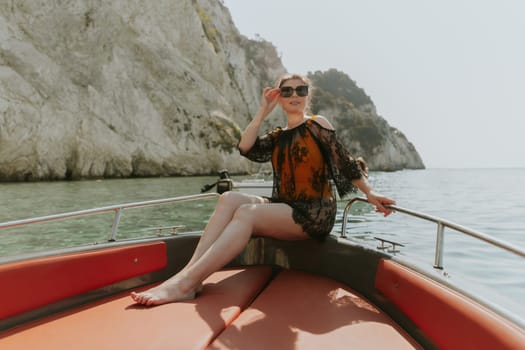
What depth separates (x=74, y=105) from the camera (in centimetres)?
2550

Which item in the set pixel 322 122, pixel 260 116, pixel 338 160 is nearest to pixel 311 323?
pixel 338 160

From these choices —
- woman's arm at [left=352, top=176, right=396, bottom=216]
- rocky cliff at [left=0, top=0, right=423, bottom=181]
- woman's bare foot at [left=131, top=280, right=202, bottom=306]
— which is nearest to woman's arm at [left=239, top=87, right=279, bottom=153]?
woman's arm at [left=352, top=176, right=396, bottom=216]

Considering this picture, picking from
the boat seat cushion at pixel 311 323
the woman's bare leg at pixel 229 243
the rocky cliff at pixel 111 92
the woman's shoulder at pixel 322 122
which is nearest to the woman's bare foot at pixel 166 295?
the woman's bare leg at pixel 229 243

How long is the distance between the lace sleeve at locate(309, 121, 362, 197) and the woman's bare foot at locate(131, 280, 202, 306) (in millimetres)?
1158

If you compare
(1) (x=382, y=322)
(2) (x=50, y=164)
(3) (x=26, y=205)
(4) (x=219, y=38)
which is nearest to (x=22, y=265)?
(1) (x=382, y=322)

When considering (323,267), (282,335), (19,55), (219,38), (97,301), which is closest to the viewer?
(282,335)

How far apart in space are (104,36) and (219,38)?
14.9 meters

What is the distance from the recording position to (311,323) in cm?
167

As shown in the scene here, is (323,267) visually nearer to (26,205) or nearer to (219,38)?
(26,205)

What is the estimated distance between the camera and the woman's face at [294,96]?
232cm

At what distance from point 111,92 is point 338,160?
95.1 feet

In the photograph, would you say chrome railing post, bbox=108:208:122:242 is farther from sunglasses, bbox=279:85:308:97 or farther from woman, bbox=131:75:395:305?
sunglasses, bbox=279:85:308:97

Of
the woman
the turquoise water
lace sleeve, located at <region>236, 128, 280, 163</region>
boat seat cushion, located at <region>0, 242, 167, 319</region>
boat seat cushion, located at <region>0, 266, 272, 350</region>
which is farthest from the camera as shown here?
the turquoise water

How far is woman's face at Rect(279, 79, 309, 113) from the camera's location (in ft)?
7.61
